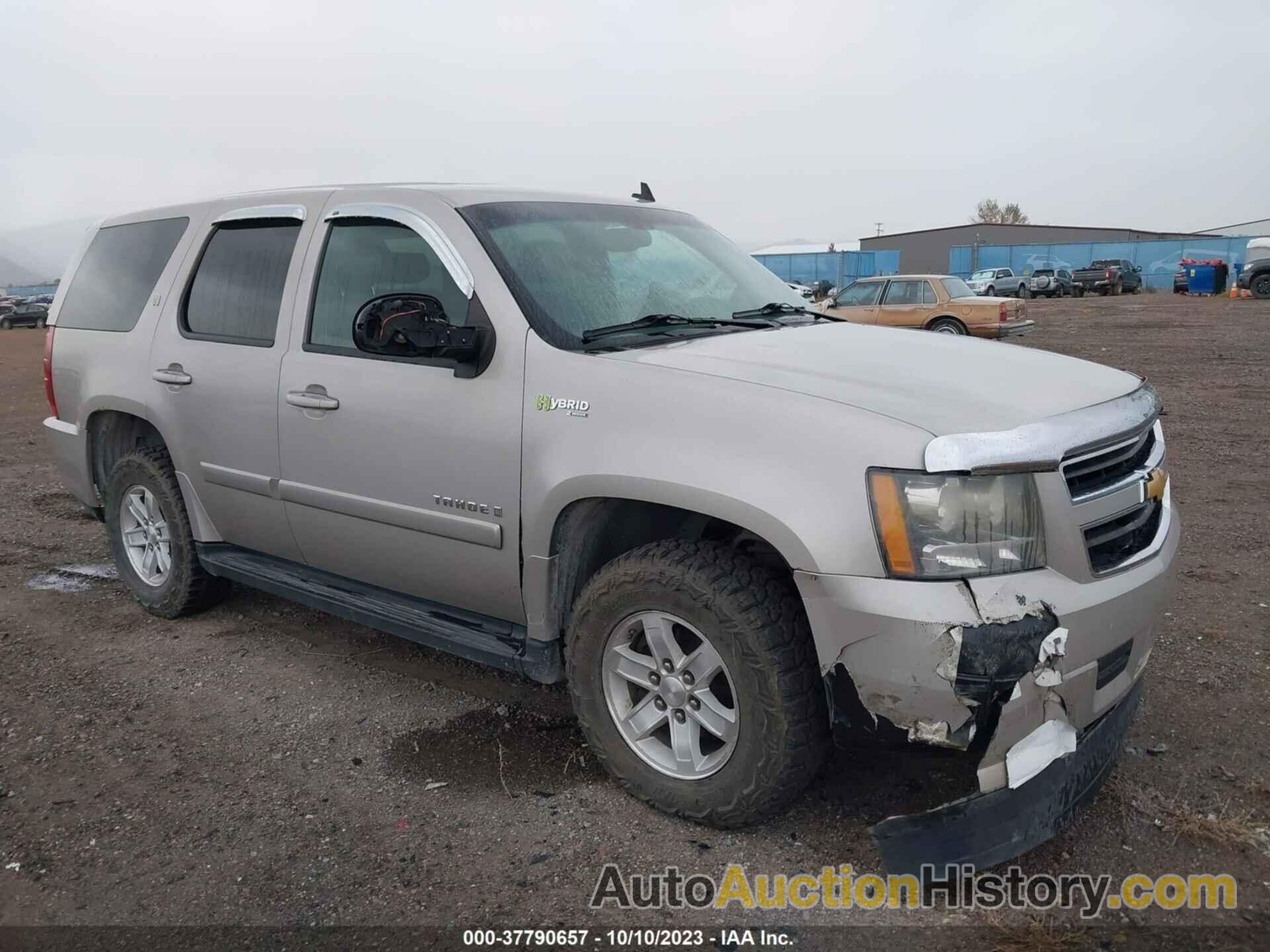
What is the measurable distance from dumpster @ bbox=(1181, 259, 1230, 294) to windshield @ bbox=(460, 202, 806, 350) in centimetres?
3782

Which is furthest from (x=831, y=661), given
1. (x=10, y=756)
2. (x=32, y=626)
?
(x=32, y=626)

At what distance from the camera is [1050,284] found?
1561 inches

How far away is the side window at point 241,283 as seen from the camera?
155 inches

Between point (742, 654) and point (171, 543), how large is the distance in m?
3.17

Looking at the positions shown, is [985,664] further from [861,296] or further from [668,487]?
[861,296]

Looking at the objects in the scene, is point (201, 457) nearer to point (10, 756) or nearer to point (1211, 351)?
point (10, 756)

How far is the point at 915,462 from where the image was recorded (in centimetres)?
237

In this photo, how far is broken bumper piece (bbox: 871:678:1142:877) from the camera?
2.44 metres

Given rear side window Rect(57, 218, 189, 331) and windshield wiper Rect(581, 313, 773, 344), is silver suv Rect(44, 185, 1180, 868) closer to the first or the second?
windshield wiper Rect(581, 313, 773, 344)

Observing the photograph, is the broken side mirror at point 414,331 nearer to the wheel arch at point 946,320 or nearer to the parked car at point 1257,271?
the wheel arch at point 946,320

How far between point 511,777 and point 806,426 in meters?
1.61

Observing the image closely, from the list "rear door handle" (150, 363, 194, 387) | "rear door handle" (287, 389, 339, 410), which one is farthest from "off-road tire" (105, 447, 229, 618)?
"rear door handle" (287, 389, 339, 410)

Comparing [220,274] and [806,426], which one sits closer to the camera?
[806,426]

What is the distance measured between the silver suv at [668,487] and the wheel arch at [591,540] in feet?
0.04
